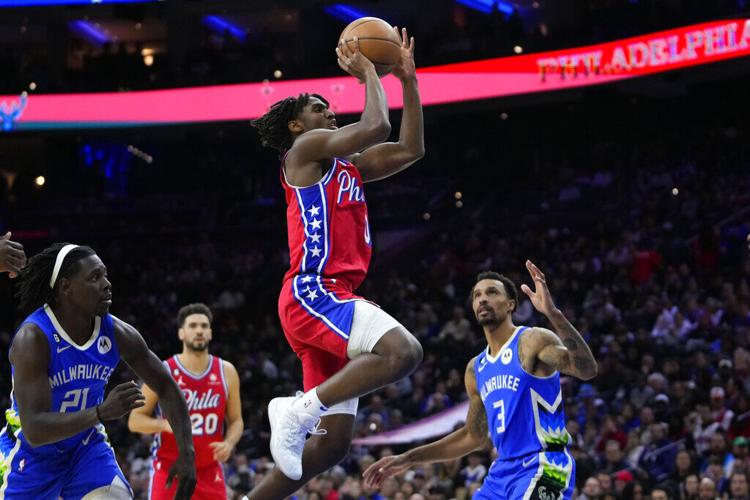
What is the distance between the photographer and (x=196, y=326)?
26.8 feet

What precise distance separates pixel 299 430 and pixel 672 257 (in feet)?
39.5

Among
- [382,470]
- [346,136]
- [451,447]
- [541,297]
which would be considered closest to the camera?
[346,136]

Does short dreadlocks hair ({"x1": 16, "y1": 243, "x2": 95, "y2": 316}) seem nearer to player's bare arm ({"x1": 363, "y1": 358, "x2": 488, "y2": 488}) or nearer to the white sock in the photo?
the white sock

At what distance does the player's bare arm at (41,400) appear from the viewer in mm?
4352

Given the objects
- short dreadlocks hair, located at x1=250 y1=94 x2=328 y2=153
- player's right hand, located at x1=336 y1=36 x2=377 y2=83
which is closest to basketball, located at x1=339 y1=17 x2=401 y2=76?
player's right hand, located at x1=336 y1=36 x2=377 y2=83

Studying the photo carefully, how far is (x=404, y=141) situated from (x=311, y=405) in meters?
1.51

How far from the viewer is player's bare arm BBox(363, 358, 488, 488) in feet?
20.0

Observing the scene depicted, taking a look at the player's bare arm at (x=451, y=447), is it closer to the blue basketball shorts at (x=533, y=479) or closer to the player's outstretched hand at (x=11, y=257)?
the blue basketball shorts at (x=533, y=479)

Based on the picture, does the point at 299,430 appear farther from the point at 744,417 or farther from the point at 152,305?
the point at 152,305

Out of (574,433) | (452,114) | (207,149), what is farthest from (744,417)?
(207,149)

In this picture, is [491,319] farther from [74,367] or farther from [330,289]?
[74,367]

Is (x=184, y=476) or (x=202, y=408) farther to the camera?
(x=202, y=408)

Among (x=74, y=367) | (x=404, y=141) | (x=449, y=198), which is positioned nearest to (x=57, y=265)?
(x=74, y=367)

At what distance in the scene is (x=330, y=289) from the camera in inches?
202
